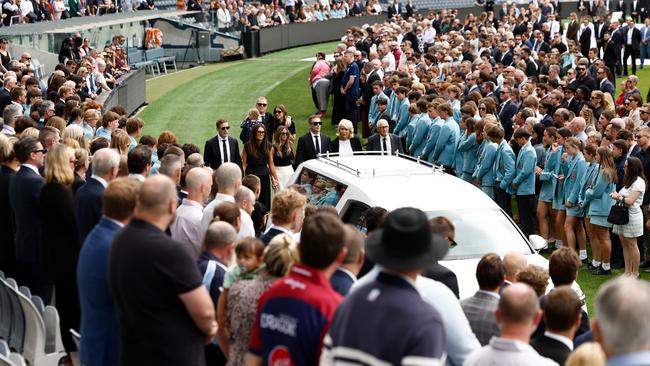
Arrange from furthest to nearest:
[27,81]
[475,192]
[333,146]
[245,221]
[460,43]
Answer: [460,43] < [27,81] < [333,146] < [475,192] < [245,221]

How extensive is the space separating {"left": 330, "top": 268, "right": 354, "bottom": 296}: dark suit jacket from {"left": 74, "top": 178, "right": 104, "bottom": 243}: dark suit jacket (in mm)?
2662

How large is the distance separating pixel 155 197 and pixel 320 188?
6.53 m

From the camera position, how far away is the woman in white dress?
13.5m

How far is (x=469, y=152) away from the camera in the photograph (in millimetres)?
16859

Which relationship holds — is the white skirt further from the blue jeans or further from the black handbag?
the blue jeans

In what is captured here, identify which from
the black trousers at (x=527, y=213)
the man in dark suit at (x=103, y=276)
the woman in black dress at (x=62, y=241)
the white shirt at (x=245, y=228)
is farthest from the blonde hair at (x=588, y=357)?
the black trousers at (x=527, y=213)

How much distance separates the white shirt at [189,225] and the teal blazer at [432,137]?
894 centimetres

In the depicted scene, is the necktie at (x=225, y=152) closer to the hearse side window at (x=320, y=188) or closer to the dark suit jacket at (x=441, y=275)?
the hearse side window at (x=320, y=188)

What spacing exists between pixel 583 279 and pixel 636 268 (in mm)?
725

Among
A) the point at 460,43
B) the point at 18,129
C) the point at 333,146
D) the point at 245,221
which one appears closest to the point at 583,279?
the point at 333,146

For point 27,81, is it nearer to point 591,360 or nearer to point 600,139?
A: point 600,139

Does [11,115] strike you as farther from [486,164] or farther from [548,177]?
[548,177]

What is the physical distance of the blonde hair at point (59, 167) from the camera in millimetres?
8914

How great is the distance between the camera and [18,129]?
44.4ft
